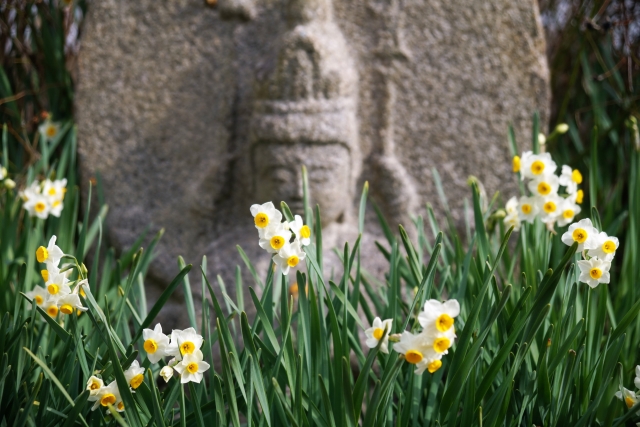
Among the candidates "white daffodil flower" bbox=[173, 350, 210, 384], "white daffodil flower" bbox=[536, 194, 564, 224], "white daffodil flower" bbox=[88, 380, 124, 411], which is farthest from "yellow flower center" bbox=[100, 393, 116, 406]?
"white daffodil flower" bbox=[536, 194, 564, 224]

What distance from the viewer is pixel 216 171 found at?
202 centimetres

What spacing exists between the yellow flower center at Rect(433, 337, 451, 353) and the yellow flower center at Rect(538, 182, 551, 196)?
60cm

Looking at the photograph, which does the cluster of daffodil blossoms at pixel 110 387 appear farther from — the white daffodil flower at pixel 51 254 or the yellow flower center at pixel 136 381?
the white daffodil flower at pixel 51 254

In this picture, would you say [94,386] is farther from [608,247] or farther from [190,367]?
[608,247]

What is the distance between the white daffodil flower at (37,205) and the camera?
170 cm

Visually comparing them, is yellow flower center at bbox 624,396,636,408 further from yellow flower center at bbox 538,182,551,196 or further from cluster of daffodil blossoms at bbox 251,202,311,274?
cluster of daffodil blossoms at bbox 251,202,311,274

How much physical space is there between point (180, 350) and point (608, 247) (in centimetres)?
69

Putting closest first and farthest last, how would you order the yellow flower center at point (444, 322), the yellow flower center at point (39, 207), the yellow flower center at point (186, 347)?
the yellow flower center at point (444, 322) < the yellow flower center at point (186, 347) < the yellow flower center at point (39, 207)

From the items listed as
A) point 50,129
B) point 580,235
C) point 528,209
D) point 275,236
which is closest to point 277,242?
point 275,236

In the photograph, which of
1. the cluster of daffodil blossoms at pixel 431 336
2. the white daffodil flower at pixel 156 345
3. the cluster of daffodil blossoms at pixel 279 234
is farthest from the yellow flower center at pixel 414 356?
the white daffodil flower at pixel 156 345

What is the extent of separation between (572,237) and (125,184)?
4.70ft

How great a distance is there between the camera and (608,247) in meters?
1.08

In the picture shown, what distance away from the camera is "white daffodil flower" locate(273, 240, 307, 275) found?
1061mm

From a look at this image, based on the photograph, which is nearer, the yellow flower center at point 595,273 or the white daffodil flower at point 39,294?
the yellow flower center at point 595,273
